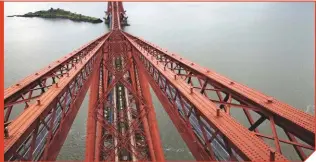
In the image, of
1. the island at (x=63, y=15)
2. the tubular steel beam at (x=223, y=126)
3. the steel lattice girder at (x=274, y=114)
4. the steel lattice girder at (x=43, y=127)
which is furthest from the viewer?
the island at (x=63, y=15)

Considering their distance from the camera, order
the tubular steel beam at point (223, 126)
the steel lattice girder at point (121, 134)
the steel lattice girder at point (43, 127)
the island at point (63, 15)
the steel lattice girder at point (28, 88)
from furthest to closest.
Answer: the island at point (63, 15)
the steel lattice girder at point (121, 134)
the steel lattice girder at point (28, 88)
the steel lattice girder at point (43, 127)
the tubular steel beam at point (223, 126)

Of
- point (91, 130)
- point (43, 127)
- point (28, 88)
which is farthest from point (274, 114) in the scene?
point (28, 88)

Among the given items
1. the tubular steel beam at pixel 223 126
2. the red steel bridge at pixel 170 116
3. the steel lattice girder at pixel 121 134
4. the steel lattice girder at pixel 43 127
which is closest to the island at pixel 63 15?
the red steel bridge at pixel 170 116

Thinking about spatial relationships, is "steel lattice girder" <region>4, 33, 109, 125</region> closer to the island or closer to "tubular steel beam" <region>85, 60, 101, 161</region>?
"tubular steel beam" <region>85, 60, 101, 161</region>

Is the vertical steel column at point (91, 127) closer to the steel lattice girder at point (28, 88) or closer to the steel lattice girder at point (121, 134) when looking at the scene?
the steel lattice girder at point (121, 134)

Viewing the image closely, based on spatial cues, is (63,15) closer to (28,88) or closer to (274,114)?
(28,88)

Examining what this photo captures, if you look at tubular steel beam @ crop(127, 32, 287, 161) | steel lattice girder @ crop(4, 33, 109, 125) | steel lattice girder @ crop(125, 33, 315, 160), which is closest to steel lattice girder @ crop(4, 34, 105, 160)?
steel lattice girder @ crop(4, 33, 109, 125)

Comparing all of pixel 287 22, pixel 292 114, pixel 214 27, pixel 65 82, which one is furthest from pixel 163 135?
pixel 287 22

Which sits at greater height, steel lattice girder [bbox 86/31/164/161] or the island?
the island
